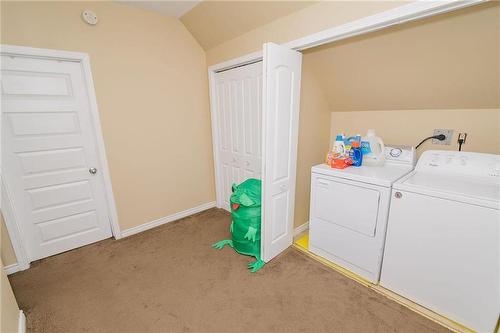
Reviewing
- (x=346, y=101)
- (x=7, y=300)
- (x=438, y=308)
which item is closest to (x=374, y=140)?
(x=346, y=101)

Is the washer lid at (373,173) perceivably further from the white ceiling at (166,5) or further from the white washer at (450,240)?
the white ceiling at (166,5)

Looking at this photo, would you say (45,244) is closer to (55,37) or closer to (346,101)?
(55,37)

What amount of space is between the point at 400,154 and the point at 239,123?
1657mm

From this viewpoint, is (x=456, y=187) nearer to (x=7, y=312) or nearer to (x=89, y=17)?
(x=7, y=312)

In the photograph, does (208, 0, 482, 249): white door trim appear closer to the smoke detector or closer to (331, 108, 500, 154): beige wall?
(331, 108, 500, 154): beige wall

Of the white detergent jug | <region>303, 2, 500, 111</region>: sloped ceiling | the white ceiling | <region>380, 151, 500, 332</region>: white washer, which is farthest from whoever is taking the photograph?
the white ceiling

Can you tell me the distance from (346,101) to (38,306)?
3.20 m

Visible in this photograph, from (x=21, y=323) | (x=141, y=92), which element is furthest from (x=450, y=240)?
(x=141, y=92)

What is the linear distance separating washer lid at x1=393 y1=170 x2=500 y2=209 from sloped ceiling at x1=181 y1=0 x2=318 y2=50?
1.48 m

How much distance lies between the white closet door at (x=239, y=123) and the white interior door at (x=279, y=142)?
1.64 ft

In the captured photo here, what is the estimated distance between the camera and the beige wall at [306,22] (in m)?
1.38

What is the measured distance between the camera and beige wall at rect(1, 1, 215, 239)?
1.88 metres

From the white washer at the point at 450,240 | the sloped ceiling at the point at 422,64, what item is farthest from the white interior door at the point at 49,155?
the white washer at the point at 450,240

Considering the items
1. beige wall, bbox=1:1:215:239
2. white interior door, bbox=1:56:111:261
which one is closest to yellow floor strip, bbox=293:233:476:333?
beige wall, bbox=1:1:215:239
